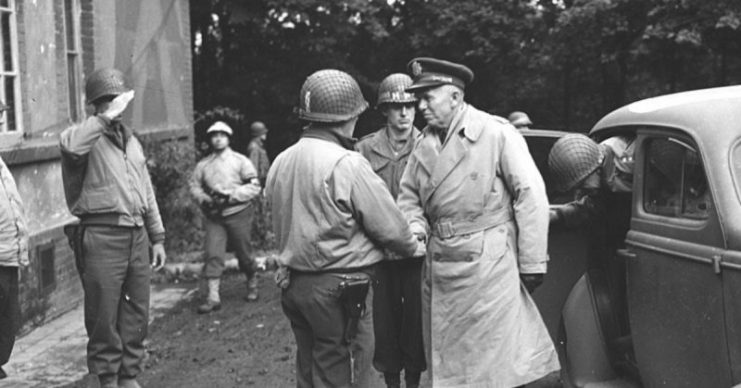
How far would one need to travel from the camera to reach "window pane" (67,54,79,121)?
11859 mm

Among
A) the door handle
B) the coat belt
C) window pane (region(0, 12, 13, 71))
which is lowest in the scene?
the door handle

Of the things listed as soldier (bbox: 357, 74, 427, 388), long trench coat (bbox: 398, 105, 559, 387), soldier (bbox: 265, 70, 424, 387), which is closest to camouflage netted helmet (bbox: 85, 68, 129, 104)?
soldier (bbox: 265, 70, 424, 387)

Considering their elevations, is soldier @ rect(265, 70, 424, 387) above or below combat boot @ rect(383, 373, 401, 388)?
above

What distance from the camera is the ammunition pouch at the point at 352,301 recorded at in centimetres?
534

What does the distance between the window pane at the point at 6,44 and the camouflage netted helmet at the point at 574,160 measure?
5791 millimetres

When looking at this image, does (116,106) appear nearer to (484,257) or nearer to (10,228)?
(10,228)

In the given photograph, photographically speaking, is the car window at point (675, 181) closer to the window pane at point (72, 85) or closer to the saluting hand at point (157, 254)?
the saluting hand at point (157, 254)

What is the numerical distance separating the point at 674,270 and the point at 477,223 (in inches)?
40.0

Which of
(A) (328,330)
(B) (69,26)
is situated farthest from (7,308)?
(B) (69,26)

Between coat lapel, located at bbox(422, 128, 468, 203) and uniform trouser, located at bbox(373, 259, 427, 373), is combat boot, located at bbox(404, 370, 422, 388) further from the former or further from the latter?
coat lapel, located at bbox(422, 128, 468, 203)

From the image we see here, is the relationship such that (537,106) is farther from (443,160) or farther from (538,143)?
(443,160)

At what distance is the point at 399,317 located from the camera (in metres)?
7.00

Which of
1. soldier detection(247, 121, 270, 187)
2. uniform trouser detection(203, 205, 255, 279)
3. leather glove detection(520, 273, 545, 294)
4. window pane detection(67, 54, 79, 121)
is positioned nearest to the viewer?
leather glove detection(520, 273, 545, 294)

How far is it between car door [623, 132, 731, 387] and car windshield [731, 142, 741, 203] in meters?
0.13
